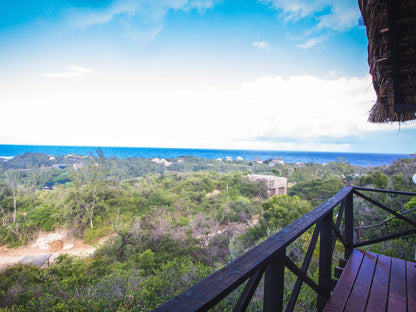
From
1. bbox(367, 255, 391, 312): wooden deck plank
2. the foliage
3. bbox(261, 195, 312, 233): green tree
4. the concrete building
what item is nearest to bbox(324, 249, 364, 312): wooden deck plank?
bbox(367, 255, 391, 312): wooden deck plank

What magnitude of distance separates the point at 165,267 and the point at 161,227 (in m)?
4.71

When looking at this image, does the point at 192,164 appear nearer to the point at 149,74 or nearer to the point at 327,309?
the point at 149,74

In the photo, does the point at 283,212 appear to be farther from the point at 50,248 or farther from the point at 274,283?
the point at 50,248

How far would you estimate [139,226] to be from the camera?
11.9 metres

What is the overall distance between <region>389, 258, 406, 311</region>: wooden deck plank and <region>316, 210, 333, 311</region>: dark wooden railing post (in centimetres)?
49

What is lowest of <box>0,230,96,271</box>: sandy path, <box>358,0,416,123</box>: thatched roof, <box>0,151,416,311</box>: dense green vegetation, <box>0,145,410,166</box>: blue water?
<box>0,230,96,271</box>: sandy path

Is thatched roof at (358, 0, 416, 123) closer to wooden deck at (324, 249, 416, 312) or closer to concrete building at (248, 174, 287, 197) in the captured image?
wooden deck at (324, 249, 416, 312)

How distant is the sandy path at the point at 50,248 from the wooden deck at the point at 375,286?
41.6ft

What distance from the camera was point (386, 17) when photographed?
65.9 inches

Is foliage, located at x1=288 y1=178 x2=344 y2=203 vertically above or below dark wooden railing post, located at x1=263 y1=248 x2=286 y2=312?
below

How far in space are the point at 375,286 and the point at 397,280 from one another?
28 centimetres

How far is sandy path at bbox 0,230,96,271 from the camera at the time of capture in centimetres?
1092

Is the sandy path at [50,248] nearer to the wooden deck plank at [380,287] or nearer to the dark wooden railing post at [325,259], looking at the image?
the dark wooden railing post at [325,259]

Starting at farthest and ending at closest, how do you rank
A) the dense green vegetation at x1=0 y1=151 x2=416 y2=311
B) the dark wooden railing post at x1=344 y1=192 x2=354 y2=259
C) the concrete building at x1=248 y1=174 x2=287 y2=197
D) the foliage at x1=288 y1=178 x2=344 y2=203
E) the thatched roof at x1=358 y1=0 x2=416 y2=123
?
the concrete building at x1=248 y1=174 x2=287 y2=197 < the foliage at x1=288 y1=178 x2=344 y2=203 < the dense green vegetation at x1=0 y1=151 x2=416 y2=311 < the dark wooden railing post at x1=344 y1=192 x2=354 y2=259 < the thatched roof at x1=358 y1=0 x2=416 y2=123
